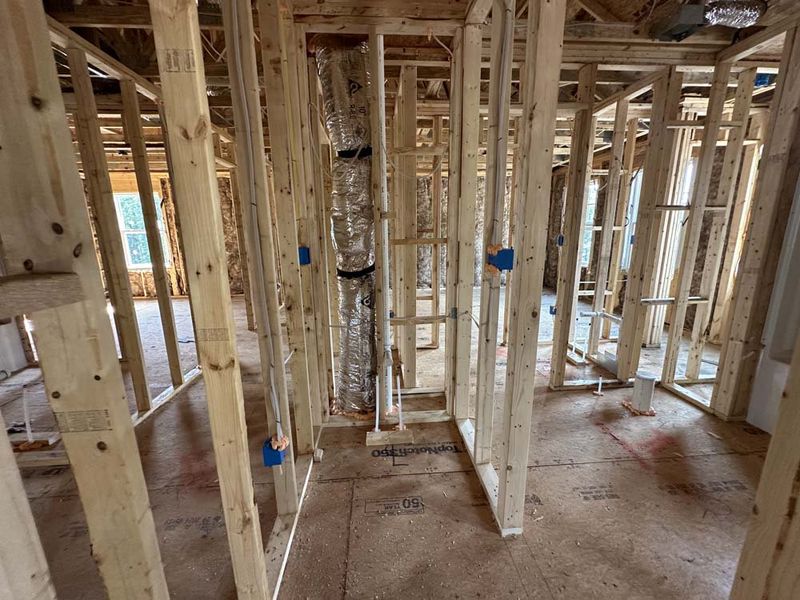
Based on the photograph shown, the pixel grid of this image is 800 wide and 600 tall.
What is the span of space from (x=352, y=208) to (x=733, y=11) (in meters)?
2.50

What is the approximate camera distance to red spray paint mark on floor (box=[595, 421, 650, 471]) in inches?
87.7

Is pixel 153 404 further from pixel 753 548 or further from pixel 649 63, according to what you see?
pixel 649 63

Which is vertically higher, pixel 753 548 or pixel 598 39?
pixel 598 39

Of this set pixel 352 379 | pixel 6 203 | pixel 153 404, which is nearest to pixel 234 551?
pixel 6 203

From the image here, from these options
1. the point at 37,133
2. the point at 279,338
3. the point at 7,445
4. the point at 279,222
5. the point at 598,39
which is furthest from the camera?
the point at 598,39

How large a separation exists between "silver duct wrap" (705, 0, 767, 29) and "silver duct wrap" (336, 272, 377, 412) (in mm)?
2515

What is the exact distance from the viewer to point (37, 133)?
641 mm

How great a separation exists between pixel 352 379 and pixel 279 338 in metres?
1.35

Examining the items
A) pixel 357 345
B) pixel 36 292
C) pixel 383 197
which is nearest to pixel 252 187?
pixel 36 292

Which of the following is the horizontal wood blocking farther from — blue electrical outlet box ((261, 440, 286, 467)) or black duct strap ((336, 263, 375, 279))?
black duct strap ((336, 263, 375, 279))

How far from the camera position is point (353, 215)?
243 cm

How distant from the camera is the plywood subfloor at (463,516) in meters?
1.52

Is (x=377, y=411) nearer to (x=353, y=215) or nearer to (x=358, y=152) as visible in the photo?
(x=353, y=215)

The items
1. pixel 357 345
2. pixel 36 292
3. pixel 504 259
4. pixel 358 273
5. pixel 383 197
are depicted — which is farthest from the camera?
pixel 357 345
